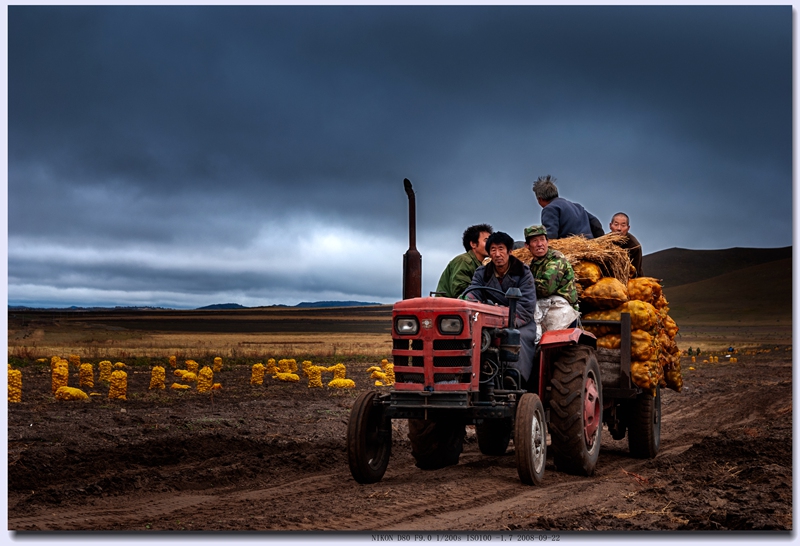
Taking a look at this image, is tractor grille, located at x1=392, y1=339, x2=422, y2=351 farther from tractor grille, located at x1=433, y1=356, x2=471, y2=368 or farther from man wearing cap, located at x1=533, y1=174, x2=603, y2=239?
man wearing cap, located at x1=533, y1=174, x2=603, y2=239

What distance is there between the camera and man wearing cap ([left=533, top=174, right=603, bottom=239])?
29.6 ft

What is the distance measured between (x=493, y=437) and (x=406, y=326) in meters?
3.29

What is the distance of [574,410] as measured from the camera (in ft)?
23.4

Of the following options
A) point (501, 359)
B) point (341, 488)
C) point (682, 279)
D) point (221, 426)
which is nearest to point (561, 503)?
point (501, 359)

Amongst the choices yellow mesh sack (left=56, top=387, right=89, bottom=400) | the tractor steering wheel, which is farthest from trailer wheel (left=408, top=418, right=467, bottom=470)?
yellow mesh sack (left=56, top=387, right=89, bottom=400)

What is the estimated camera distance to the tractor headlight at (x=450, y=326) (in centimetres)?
650

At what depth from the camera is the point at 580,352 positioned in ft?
24.7

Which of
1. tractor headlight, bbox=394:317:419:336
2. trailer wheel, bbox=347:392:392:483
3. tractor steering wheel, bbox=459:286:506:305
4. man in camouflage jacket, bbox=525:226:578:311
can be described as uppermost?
man in camouflage jacket, bbox=525:226:578:311

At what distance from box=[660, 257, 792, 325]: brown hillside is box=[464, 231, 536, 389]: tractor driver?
2.33m

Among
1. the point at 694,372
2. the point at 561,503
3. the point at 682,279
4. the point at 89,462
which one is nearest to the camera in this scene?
the point at 561,503

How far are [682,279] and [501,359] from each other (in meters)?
8.51

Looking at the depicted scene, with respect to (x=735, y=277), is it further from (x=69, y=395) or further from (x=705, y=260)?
(x=69, y=395)

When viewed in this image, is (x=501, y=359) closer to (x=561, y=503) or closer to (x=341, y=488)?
(x=561, y=503)

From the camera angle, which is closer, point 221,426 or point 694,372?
point 221,426
